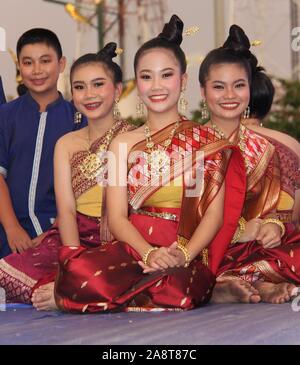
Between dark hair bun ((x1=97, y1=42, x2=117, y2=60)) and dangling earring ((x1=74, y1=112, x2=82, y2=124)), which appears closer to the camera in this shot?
dark hair bun ((x1=97, y1=42, x2=117, y2=60))

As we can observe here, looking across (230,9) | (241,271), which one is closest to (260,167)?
(241,271)

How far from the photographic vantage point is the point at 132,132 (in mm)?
3555

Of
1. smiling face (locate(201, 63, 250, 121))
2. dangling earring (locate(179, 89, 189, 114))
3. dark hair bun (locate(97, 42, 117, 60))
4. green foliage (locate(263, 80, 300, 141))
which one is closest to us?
dangling earring (locate(179, 89, 189, 114))

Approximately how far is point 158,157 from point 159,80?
0.98 feet

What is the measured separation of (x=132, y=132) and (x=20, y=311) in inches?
31.6

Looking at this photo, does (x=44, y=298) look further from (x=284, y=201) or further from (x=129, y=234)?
(x=284, y=201)

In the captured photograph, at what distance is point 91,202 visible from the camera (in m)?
3.76

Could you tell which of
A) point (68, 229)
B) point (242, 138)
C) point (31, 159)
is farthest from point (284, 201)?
point (31, 159)

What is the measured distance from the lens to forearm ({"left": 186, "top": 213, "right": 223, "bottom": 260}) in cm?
335

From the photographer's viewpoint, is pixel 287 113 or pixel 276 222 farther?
pixel 287 113

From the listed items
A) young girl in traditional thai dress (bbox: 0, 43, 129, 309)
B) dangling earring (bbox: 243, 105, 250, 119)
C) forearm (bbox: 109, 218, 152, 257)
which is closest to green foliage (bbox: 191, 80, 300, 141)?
dangling earring (bbox: 243, 105, 250, 119)

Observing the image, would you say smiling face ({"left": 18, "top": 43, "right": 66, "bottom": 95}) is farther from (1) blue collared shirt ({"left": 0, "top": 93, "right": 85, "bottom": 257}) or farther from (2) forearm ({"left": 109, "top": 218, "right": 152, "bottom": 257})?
(2) forearm ({"left": 109, "top": 218, "right": 152, "bottom": 257})

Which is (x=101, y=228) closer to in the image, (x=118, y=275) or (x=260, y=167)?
(x=118, y=275)

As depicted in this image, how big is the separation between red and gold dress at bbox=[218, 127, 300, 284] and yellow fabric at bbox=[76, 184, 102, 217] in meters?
0.56
